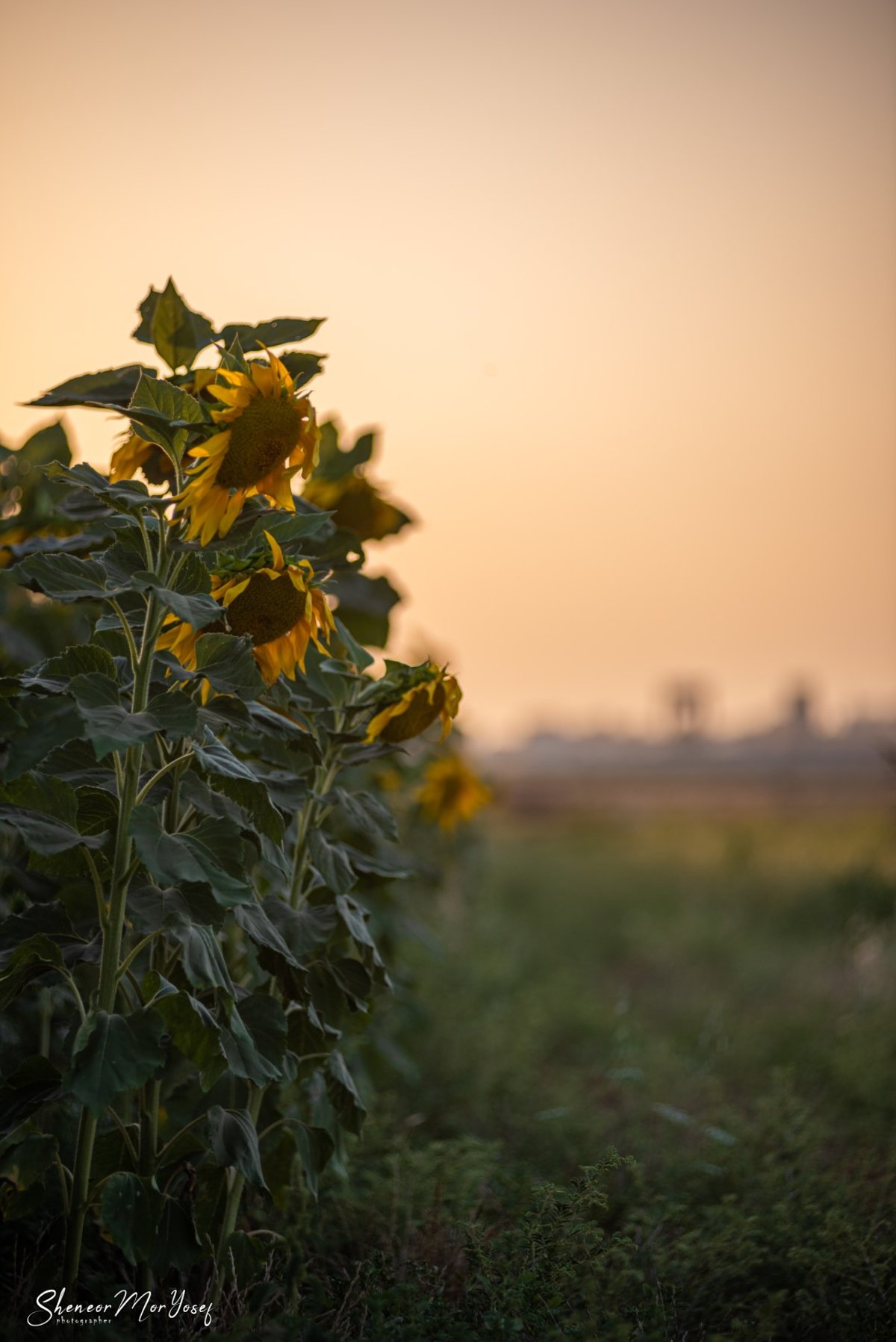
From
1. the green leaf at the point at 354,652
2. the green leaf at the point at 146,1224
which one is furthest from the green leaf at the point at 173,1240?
the green leaf at the point at 354,652

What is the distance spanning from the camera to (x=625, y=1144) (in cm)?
295

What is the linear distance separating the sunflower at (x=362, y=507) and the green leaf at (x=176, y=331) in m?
0.52

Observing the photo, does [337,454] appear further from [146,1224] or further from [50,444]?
[146,1224]

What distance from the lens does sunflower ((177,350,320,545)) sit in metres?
1.54

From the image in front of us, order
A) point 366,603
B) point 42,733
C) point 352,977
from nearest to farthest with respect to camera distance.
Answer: point 42,733, point 352,977, point 366,603

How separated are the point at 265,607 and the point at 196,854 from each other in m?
0.34

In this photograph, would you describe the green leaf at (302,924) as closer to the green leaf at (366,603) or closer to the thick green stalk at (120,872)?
the thick green stalk at (120,872)

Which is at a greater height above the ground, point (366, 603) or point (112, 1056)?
point (366, 603)

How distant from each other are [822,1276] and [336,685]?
4.59 feet

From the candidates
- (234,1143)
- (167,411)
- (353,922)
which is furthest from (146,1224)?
(167,411)

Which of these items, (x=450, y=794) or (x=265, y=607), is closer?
(x=265, y=607)

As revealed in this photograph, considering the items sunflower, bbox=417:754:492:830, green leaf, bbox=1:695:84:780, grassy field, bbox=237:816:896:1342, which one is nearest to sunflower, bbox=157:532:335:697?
green leaf, bbox=1:695:84:780

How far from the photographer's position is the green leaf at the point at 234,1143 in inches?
64.1

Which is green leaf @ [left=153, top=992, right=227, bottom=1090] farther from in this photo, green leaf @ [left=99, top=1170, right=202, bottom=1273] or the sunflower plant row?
green leaf @ [left=99, top=1170, right=202, bottom=1273]
